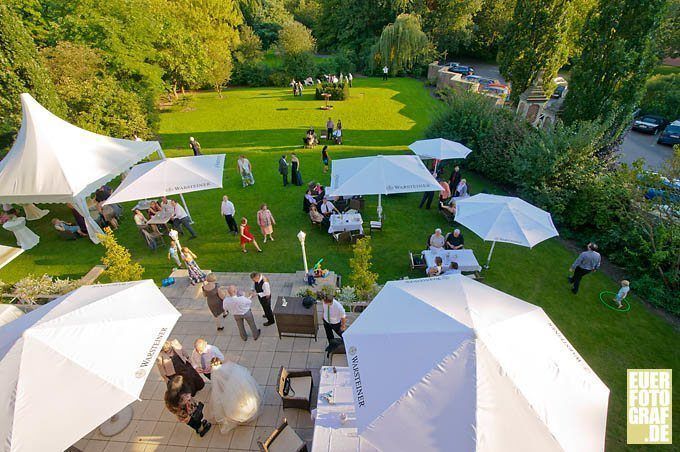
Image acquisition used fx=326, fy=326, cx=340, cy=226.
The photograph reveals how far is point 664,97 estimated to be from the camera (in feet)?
94.2

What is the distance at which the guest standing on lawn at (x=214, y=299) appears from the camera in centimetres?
822

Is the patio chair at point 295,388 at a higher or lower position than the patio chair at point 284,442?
lower

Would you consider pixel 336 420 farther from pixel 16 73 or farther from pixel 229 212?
pixel 16 73

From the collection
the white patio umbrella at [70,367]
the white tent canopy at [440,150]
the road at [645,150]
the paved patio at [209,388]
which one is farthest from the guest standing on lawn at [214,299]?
the road at [645,150]

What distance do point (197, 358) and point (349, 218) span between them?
7244 millimetres

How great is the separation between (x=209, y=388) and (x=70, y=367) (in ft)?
9.49

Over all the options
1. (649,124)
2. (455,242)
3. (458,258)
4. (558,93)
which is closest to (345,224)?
(455,242)

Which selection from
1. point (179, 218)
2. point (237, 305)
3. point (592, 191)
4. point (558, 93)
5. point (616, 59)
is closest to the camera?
point (237, 305)

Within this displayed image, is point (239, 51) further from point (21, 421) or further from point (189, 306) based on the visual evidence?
point (21, 421)

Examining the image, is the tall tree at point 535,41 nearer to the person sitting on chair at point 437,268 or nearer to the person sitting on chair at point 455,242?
the person sitting on chair at point 455,242

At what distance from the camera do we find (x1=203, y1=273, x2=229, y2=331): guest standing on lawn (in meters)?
8.22

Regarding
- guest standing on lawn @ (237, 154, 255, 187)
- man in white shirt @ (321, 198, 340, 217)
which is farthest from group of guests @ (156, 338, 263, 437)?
guest standing on lawn @ (237, 154, 255, 187)

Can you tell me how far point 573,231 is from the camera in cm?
1336

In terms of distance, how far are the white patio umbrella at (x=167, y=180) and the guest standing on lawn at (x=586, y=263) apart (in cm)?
1185
